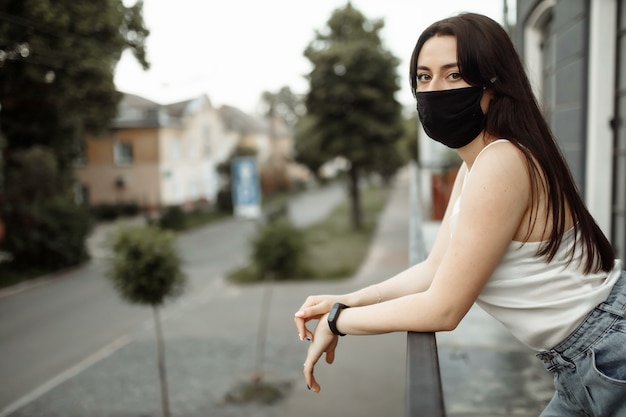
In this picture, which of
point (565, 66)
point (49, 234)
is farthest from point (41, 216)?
point (565, 66)

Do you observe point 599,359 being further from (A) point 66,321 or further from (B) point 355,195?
(B) point 355,195

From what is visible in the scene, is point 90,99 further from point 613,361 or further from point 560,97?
point 613,361

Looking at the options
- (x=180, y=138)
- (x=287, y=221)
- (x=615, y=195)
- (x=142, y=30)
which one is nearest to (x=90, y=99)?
(x=142, y=30)

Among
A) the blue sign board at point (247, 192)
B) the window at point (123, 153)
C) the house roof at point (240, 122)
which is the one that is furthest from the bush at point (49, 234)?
the house roof at point (240, 122)

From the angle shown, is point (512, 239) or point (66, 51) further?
point (66, 51)

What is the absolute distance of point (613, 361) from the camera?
1040mm

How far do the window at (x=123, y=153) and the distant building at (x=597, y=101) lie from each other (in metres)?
9.03

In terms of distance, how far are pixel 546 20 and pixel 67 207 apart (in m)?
13.5

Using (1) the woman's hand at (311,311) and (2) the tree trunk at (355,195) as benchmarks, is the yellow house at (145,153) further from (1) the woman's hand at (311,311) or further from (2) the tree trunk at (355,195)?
(2) the tree trunk at (355,195)

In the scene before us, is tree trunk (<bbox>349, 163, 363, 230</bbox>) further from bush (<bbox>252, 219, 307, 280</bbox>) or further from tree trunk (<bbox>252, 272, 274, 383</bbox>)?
bush (<bbox>252, 219, 307, 280</bbox>)

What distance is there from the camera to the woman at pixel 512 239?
1021mm

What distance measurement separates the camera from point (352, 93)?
20750 mm

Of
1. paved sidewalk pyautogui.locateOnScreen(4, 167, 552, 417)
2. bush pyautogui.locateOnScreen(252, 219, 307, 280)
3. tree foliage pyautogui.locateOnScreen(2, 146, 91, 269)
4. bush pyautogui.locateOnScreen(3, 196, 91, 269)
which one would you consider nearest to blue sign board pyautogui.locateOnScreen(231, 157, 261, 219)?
bush pyautogui.locateOnScreen(252, 219, 307, 280)

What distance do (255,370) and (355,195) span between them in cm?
1471
